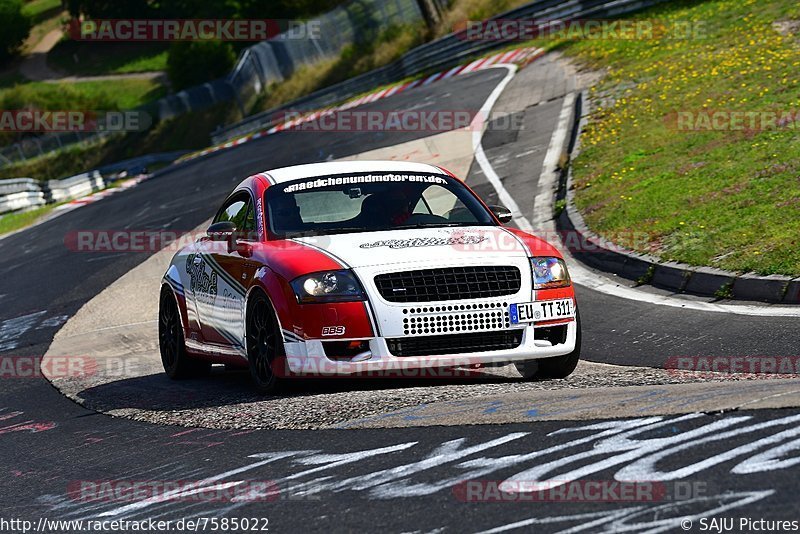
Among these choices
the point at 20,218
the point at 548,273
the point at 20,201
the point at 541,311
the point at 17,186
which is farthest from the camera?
the point at 17,186

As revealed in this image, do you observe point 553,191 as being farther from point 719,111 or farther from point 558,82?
point 558,82

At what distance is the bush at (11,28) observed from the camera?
322 feet

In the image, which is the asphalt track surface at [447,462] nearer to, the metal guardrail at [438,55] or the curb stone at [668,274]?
the curb stone at [668,274]

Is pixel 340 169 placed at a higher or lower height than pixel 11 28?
lower

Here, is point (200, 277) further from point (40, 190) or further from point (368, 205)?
point (40, 190)

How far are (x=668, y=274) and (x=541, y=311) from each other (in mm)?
4569

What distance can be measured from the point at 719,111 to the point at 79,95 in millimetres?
64240

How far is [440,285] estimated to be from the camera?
8.11 meters

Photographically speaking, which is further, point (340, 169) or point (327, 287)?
point (340, 169)

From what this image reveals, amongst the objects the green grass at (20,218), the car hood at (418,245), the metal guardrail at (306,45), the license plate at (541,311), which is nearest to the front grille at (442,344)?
the license plate at (541,311)

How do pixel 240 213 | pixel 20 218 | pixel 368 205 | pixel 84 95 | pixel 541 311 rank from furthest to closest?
pixel 84 95 < pixel 20 218 < pixel 240 213 < pixel 368 205 < pixel 541 311

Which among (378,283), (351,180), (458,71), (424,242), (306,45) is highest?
(306,45)

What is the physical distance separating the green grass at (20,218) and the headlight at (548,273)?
25.1m

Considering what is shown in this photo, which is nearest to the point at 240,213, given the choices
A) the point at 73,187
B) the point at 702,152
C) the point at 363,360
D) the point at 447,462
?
the point at 363,360
